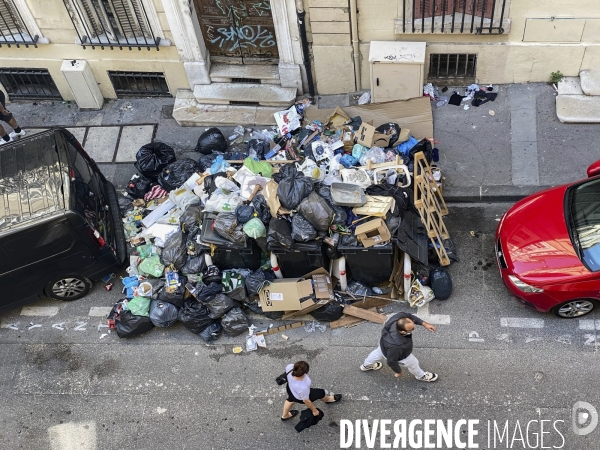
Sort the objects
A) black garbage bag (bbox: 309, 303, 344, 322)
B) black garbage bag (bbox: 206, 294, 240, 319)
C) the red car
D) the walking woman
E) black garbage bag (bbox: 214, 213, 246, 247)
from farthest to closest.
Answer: black garbage bag (bbox: 206, 294, 240, 319), black garbage bag (bbox: 309, 303, 344, 322), black garbage bag (bbox: 214, 213, 246, 247), the red car, the walking woman

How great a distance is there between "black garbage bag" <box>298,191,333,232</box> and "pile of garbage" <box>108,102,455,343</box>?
0.04 feet

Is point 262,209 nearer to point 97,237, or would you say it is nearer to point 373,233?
point 373,233

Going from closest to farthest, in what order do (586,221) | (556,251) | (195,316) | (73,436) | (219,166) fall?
(556,251) → (586,221) → (73,436) → (195,316) → (219,166)

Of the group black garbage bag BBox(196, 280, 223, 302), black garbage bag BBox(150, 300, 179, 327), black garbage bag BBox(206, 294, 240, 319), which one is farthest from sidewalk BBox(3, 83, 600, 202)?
black garbage bag BBox(206, 294, 240, 319)

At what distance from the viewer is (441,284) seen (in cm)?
725

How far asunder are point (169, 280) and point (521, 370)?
4.17 m

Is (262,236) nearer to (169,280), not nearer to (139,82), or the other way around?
(169,280)

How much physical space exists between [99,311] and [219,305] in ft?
5.65

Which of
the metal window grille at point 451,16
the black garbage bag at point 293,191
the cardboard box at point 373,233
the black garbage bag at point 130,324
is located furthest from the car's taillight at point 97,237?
the metal window grille at point 451,16

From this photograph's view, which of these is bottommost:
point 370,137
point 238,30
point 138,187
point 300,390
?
point 138,187

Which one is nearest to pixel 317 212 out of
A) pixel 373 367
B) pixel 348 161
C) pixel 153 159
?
pixel 348 161

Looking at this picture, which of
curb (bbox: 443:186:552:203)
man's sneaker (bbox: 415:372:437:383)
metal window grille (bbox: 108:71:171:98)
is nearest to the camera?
man's sneaker (bbox: 415:372:437:383)

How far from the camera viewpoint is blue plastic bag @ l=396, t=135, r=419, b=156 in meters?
8.38

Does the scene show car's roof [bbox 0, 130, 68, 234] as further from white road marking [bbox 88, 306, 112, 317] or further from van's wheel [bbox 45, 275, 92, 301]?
white road marking [bbox 88, 306, 112, 317]
